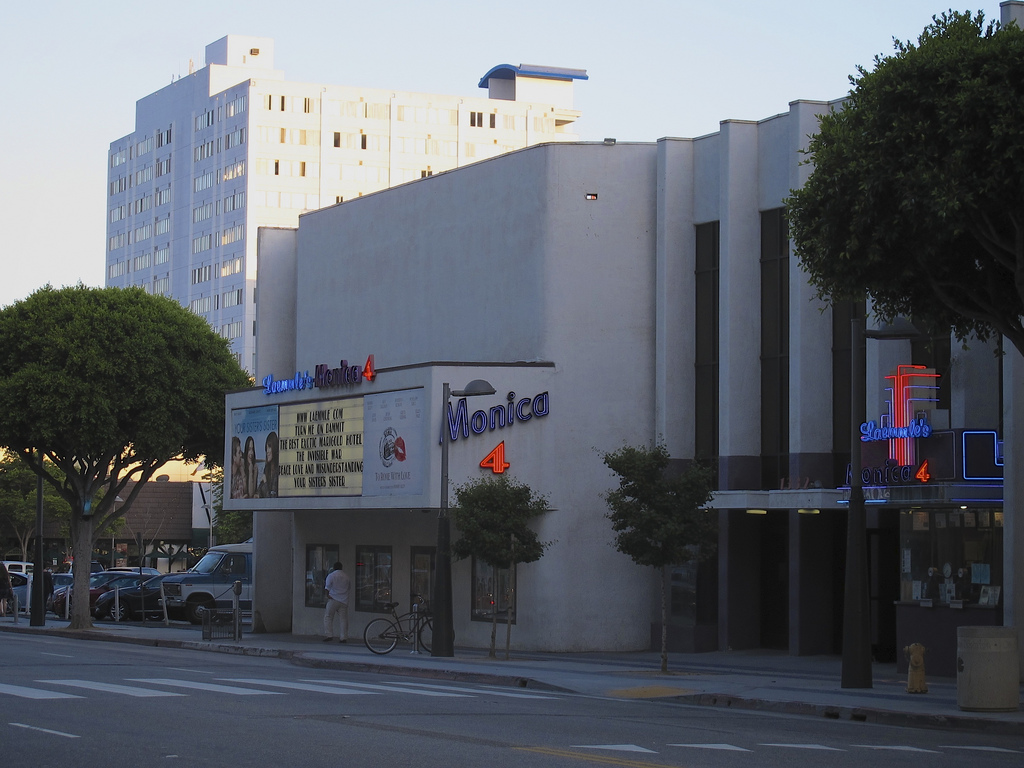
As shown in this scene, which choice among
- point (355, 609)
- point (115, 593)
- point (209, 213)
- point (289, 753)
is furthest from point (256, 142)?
point (289, 753)

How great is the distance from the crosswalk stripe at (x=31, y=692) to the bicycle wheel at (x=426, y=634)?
10.6m

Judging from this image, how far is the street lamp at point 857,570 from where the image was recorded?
20312mm

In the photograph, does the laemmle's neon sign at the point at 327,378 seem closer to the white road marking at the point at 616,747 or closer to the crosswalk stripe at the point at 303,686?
the crosswalk stripe at the point at 303,686

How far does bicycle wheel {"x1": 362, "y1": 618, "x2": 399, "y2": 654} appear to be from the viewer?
1115 inches

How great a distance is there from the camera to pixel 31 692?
18047mm

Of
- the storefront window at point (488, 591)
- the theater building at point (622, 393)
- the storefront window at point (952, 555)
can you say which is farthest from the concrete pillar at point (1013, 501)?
the storefront window at point (488, 591)

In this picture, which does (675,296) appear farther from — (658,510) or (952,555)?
(952,555)

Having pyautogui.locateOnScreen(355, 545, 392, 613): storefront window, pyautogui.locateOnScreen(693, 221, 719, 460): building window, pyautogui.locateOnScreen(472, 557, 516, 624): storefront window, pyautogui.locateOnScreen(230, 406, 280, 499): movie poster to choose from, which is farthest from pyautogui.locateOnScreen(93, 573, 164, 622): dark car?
pyautogui.locateOnScreen(693, 221, 719, 460): building window

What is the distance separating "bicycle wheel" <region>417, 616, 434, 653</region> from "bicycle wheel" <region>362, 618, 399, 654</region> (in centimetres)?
54

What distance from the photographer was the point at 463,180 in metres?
32.5

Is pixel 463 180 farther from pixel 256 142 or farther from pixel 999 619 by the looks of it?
pixel 256 142

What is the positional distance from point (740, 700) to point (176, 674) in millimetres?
8679

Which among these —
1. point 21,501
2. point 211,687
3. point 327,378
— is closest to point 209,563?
point 327,378

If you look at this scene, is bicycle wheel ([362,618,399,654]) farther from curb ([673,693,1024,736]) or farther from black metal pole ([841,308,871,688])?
black metal pole ([841,308,871,688])
